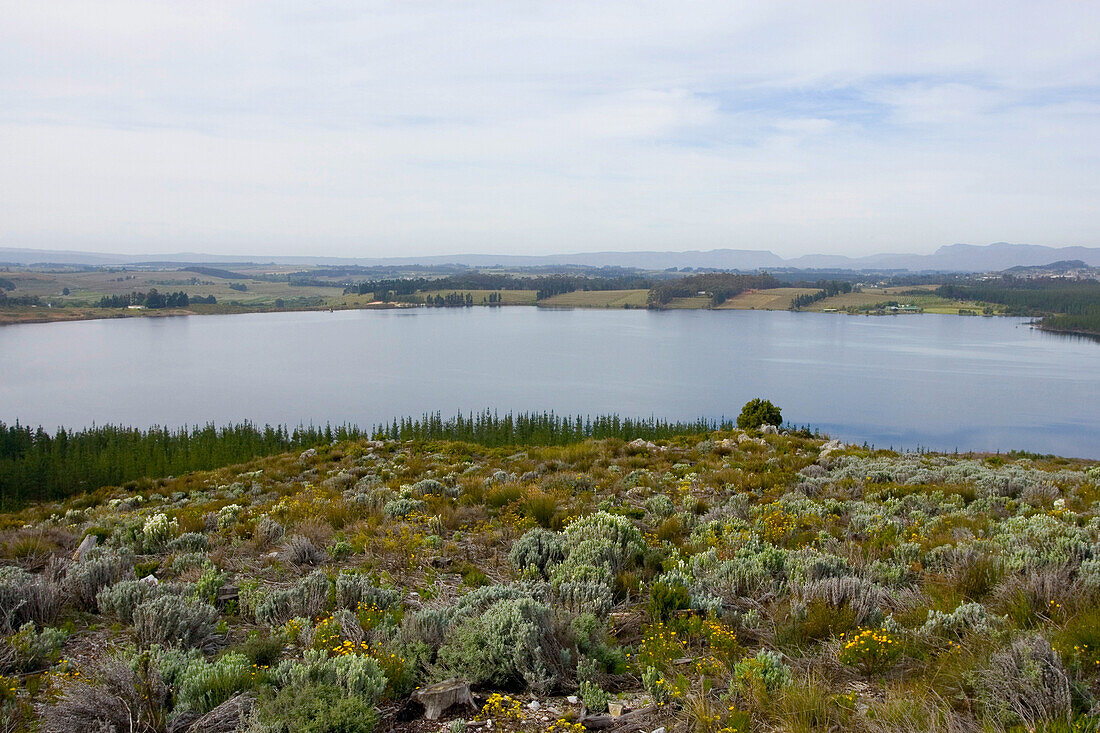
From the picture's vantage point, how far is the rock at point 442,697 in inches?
173

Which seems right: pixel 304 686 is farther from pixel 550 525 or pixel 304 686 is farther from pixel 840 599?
pixel 550 525

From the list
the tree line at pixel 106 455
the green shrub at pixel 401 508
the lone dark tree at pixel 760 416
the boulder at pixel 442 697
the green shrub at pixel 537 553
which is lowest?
the tree line at pixel 106 455


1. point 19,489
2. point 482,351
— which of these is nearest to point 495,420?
point 19,489

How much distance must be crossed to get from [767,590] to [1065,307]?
240 m

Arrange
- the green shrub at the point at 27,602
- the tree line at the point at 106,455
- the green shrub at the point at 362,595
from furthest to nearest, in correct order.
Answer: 1. the tree line at the point at 106,455
2. the green shrub at the point at 362,595
3. the green shrub at the point at 27,602

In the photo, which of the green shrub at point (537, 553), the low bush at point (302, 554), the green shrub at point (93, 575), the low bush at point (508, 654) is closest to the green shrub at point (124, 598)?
the green shrub at point (93, 575)

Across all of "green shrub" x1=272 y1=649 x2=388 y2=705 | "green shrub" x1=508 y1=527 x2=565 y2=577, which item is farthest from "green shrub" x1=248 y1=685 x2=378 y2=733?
"green shrub" x1=508 y1=527 x2=565 y2=577

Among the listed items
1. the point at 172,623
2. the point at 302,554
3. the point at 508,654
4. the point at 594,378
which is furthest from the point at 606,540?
the point at 594,378

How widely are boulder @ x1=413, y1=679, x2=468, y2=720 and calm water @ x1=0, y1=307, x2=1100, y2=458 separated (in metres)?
74.0

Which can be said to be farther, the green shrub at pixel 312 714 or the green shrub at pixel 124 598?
the green shrub at pixel 124 598

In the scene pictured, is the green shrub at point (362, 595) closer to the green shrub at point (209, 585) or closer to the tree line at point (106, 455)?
the green shrub at point (209, 585)

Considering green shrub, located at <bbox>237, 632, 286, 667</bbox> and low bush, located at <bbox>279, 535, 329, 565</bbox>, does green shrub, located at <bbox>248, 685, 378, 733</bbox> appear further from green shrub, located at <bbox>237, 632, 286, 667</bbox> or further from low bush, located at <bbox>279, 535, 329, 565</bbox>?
low bush, located at <bbox>279, 535, 329, 565</bbox>

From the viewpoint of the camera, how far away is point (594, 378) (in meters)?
105

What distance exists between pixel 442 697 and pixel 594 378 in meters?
101
